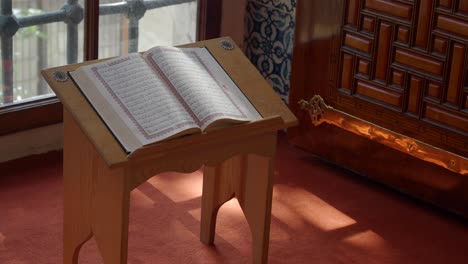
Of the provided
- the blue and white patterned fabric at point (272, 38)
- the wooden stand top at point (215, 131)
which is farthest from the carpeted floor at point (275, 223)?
the wooden stand top at point (215, 131)

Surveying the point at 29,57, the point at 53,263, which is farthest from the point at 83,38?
the point at 53,263

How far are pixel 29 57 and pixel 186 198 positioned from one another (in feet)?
2.86

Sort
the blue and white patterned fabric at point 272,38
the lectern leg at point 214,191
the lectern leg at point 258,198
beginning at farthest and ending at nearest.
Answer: the blue and white patterned fabric at point 272,38
the lectern leg at point 214,191
the lectern leg at point 258,198

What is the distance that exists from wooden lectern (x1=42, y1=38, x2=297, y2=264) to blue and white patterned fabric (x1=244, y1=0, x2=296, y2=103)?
1.26 metres

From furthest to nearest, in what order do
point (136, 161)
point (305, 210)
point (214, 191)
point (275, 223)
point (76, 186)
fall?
point (305, 210)
point (275, 223)
point (214, 191)
point (76, 186)
point (136, 161)

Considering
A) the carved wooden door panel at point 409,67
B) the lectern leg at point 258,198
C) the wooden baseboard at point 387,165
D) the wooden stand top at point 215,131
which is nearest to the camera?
the wooden stand top at point 215,131

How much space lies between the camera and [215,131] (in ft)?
9.68

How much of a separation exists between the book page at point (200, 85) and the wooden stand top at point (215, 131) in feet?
0.11

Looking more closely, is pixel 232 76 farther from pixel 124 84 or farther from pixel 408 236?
pixel 408 236

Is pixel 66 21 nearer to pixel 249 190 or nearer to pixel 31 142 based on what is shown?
pixel 31 142

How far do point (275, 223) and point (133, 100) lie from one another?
3.67 ft

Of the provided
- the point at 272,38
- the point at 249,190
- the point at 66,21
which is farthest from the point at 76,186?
the point at 272,38

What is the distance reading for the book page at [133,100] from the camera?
2.86m

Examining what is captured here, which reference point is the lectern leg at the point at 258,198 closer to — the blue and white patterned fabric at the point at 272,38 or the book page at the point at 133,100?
the book page at the point at 133,100
